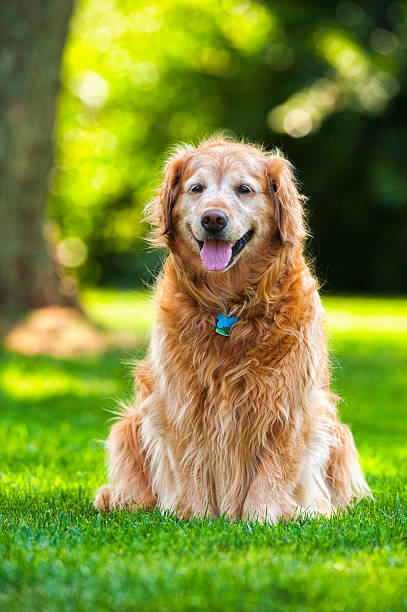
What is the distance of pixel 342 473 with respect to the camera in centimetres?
502

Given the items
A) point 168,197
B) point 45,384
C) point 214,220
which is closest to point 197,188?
point 168,197

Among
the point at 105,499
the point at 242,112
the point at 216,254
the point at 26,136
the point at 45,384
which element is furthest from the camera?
the point at 242,112

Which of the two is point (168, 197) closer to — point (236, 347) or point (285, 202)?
point (285, 202)

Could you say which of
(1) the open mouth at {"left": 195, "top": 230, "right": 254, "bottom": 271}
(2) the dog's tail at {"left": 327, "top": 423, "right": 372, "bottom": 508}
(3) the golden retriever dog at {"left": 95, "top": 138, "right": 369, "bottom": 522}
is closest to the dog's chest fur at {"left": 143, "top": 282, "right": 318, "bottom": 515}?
(3) the golden retriever dog at {"left": 95, "top": 138, "right": 369, "bottom": 522}

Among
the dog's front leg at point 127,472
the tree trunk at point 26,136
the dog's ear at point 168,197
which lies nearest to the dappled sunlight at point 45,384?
the tree trunk at point 26,136

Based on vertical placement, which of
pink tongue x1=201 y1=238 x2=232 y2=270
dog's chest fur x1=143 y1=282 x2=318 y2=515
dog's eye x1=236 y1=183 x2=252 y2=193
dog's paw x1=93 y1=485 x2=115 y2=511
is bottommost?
dog's paw x1=93 y1=485 x2=115 y2=511

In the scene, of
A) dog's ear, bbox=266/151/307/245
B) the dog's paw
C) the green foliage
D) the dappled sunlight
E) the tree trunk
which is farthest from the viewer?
the green foliage

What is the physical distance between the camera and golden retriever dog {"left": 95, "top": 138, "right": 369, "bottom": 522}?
449 centimetres

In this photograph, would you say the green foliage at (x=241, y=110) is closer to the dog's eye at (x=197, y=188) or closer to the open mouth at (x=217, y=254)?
the dog's eye at (x=197, y=188)

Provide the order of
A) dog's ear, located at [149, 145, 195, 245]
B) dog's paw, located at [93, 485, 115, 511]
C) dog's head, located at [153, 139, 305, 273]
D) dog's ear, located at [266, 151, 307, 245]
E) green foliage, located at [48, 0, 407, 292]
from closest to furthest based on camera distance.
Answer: dog's head, located at [153, 139, 305, 273] < dog's ear, located at [266, 151, 307, 245] < dog's ear, located at [149, 145, 195, 245] < dog's paw, located at [93, 485, 115, 511] < green foliage, located at [48, 0, 407, 292]

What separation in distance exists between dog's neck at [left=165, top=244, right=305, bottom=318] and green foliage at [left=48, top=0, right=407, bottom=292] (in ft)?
64.0

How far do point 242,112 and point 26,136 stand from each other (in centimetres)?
1685

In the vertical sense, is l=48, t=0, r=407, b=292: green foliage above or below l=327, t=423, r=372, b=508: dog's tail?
above

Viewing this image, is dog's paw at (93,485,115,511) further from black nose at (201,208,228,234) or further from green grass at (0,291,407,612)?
black nose at (201,208,228,234)
